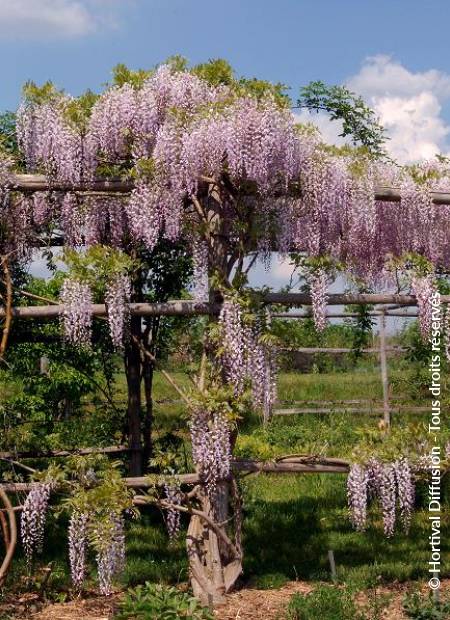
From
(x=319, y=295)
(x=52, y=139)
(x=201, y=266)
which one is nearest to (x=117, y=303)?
(x=201, y=266)

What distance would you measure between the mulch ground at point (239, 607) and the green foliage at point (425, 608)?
95mm

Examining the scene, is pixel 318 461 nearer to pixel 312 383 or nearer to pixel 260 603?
pixel 260 603

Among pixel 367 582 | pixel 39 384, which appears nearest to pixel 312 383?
pixel 39 384

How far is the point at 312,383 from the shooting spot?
13062mm

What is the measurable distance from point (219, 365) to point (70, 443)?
197 cm

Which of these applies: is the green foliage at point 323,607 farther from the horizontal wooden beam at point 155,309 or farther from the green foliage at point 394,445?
the horizontal wooden beam at point 155,309

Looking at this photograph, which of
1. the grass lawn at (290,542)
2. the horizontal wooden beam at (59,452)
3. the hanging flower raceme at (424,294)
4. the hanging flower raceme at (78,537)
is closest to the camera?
the hanging flower raceme at (78,537)

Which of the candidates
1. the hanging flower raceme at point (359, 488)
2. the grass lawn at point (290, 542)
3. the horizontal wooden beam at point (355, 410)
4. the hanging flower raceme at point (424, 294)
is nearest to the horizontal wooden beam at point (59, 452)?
the grass lawn at point (290, 542)

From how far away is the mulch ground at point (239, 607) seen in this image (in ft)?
16.6

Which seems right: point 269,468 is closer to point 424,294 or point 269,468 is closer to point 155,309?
point 155,309

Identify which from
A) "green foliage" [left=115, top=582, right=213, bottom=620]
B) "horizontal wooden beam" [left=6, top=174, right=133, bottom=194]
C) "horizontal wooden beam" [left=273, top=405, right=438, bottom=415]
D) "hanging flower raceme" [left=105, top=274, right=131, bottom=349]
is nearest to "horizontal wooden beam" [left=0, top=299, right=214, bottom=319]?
"hanging flower raceme" [left=105, top=274, right=131, bottom=349]

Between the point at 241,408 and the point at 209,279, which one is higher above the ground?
the point at 209,279

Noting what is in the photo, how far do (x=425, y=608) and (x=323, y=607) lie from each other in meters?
0.65

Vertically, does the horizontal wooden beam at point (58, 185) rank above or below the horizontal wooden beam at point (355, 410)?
above
